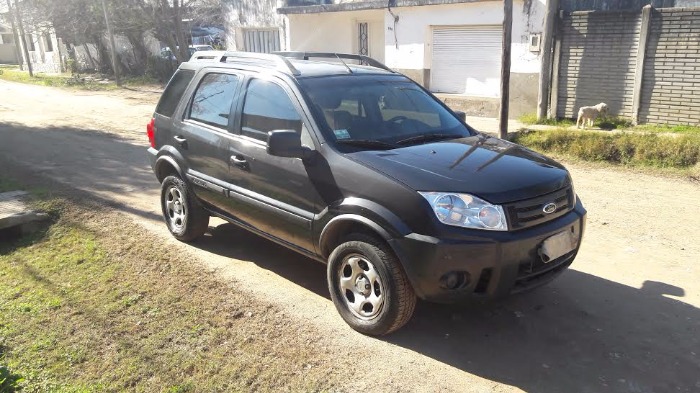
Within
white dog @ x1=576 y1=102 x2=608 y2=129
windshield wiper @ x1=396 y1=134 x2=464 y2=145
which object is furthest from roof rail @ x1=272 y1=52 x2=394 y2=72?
white dog @ x1=576 y1=102 x2=608 y2=129

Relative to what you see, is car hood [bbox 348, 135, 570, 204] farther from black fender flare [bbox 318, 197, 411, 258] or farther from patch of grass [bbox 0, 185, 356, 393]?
patch of grass [bbox 0, 185, 356, 393]

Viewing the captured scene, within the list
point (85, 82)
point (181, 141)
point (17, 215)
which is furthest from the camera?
point (85, 82)

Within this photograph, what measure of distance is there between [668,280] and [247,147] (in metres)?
3.64

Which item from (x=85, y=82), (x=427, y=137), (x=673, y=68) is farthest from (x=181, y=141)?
(x=85, y=82)

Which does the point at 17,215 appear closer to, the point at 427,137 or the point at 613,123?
the point at 427,137

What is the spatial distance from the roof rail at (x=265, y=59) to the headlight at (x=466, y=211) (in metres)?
1.71

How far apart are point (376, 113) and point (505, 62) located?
6.21 metres

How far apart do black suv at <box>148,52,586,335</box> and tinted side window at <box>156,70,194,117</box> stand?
0.70 feet

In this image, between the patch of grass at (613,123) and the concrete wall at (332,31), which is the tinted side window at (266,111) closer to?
the patch of grass at (613,123)

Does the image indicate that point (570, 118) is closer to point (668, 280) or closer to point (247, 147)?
point (668, 280)

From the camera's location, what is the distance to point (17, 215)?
5852mm

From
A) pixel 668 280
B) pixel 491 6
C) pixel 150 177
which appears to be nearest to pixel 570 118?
pixel 491 6

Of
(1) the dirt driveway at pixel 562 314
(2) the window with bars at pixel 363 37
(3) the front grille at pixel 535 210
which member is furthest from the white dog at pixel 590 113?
(2) the window with bars at pixel 363 37

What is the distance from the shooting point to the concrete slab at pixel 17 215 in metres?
5.75
